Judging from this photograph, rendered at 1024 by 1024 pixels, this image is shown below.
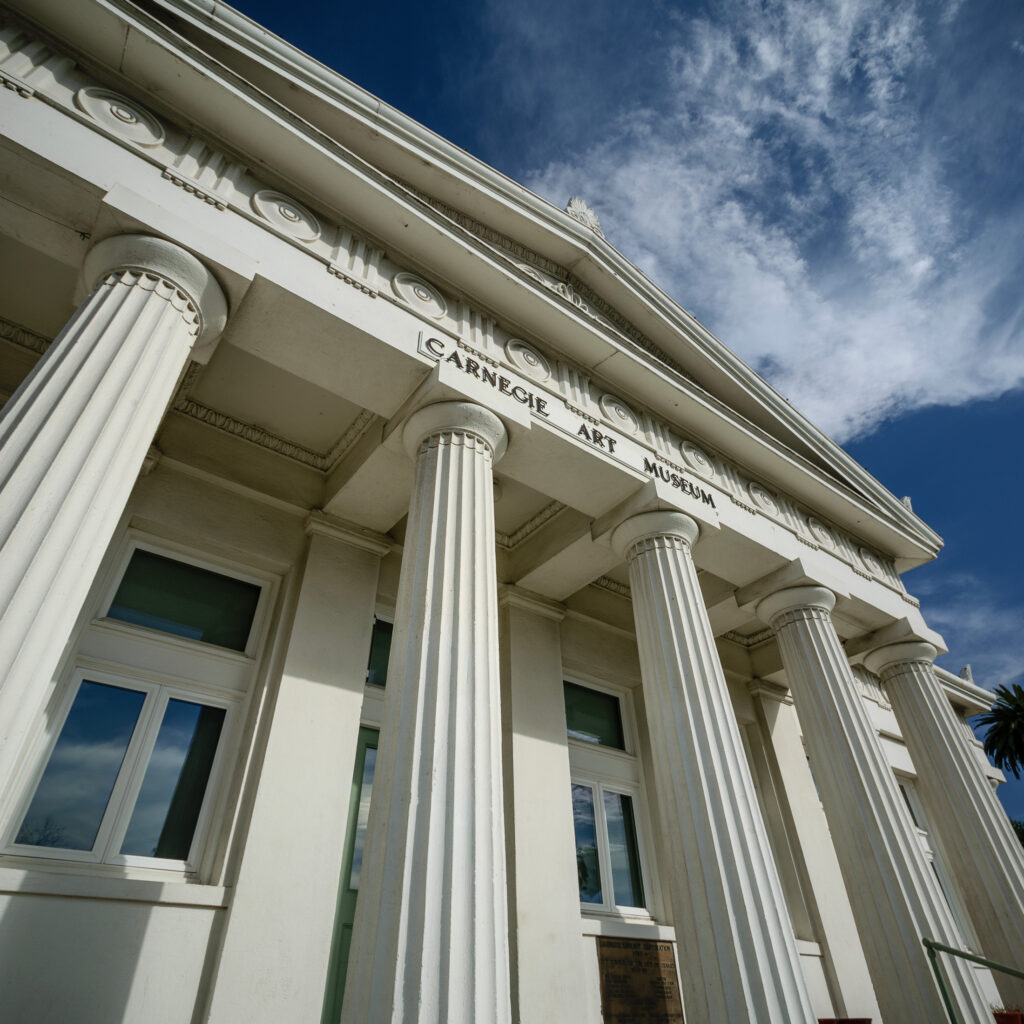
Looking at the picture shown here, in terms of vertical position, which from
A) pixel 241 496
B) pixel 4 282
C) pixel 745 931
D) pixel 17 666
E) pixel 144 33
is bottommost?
pixel 745 931

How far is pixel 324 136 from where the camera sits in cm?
638

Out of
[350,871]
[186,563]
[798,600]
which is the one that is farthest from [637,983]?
[186,563]

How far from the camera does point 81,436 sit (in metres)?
4.09

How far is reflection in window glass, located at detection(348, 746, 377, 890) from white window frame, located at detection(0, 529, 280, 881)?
1451 mm

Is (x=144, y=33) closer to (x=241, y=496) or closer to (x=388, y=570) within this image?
(x=241, y=496)

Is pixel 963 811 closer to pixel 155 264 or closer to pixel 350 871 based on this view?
pixel 350 871

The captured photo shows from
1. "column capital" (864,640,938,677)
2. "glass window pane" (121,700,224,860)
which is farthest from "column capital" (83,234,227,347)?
"column capital" (864,640,938,677)

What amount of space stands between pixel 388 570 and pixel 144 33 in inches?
236

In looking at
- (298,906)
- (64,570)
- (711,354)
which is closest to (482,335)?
(711,354)

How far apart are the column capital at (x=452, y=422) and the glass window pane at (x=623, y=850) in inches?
233

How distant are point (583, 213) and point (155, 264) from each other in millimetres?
6195

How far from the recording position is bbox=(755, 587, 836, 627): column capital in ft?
30.5

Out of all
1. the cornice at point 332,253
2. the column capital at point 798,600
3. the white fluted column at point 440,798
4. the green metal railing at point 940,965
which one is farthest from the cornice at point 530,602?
the green metal railing at point 940,965

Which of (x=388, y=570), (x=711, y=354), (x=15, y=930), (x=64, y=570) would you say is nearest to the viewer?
(x=64, y=570)
